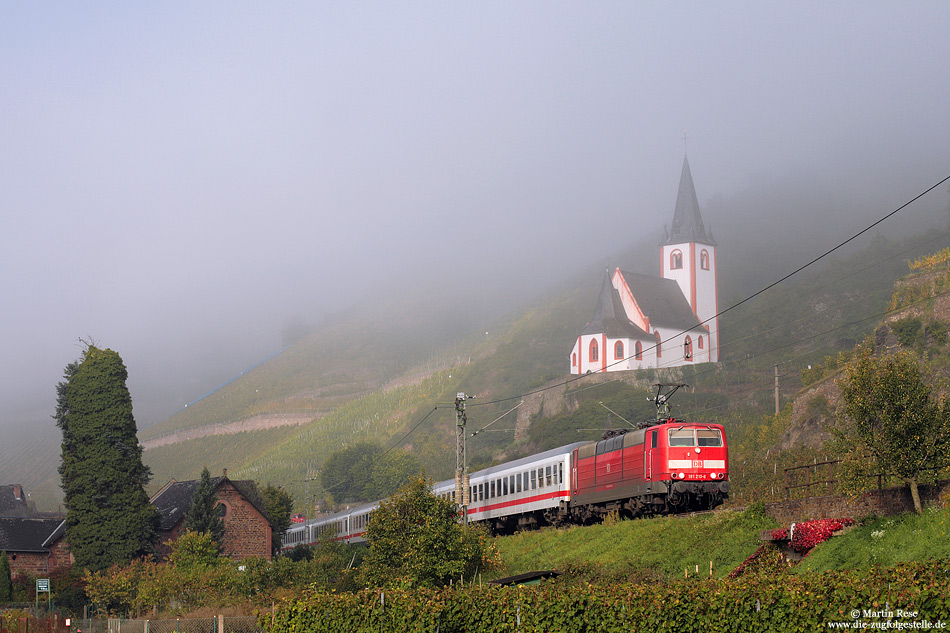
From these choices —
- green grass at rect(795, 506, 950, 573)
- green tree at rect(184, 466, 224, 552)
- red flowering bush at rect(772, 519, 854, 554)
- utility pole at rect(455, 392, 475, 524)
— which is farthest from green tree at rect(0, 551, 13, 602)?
green grass at rect(795, 506, 950, 573)

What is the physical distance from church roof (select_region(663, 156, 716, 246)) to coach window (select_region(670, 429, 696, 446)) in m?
98.9

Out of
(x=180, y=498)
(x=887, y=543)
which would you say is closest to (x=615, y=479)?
(x=887, y=543)

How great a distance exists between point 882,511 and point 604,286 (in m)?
91.0

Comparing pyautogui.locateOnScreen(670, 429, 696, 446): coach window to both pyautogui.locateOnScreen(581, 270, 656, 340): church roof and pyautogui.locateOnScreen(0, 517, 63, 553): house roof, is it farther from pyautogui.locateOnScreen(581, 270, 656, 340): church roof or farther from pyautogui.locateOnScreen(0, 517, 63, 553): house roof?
pyautogui.locateOnScreen(581, 270, 656, 340): church roof

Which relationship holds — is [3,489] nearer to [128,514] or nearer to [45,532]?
[45,532]

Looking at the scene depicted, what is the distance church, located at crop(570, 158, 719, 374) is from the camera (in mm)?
111500

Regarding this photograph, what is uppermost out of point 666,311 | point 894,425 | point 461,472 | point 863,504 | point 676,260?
point 676,260

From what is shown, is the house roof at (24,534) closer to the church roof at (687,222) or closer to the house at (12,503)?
the house at (12,503)

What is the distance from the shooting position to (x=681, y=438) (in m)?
34.5

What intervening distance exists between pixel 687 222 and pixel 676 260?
5.46 meters

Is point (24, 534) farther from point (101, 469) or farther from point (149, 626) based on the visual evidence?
point (149, 626)

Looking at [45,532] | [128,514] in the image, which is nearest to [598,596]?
[128,514]

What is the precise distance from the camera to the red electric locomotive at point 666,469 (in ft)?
113

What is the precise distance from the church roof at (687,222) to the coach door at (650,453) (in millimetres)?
98706
